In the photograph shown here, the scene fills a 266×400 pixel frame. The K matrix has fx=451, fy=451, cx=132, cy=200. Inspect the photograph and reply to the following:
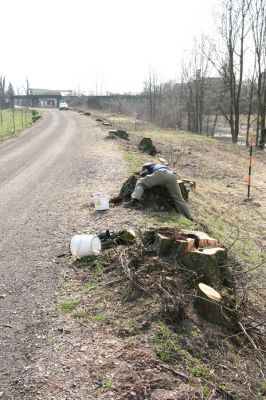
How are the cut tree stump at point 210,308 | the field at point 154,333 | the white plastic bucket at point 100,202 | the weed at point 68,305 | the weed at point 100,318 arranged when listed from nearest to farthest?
the field at point 154,333 → the weed at point 100,318 → the cut tree stump at point 210,308 → the weed at point 68,305 → the white plastic bucket at point 100,202

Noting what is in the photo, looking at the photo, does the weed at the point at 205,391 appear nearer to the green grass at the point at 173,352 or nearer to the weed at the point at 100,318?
the green grass at the point at 173,352

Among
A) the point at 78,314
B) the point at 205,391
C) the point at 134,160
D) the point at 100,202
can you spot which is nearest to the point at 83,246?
the point at 78,314

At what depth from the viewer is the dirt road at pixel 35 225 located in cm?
427

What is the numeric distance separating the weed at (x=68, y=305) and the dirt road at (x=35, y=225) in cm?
15

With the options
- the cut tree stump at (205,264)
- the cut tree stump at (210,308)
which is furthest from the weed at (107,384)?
the cut tree stump at (205,264)

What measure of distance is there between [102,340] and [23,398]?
3.13 ft

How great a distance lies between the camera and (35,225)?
804 centimetres

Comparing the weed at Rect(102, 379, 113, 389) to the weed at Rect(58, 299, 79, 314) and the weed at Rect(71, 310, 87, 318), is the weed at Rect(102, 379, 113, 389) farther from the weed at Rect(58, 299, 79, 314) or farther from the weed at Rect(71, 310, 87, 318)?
the weed at Rect(58, 299, 79, 314)

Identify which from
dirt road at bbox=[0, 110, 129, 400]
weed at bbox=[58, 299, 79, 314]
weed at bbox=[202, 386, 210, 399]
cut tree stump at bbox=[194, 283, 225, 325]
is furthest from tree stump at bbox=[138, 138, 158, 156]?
weed at bbox=[202, 386, 210, 399]

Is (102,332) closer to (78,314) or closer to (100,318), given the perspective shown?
(100,318)

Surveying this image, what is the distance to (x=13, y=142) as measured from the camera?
22766 mm

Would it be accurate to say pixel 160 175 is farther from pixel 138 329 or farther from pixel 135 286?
pixel 138 329

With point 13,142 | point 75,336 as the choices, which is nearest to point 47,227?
point 75,336

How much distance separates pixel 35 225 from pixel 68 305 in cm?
339
